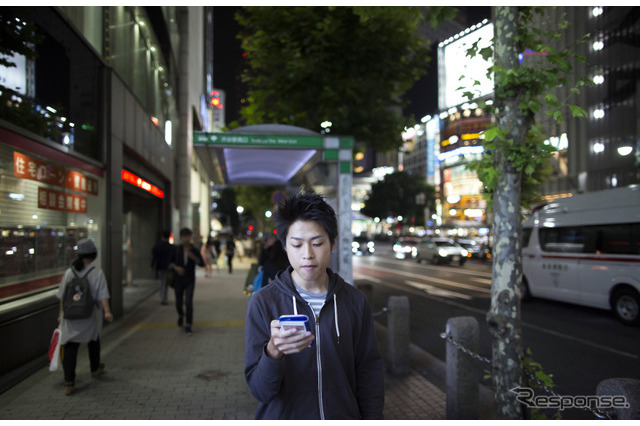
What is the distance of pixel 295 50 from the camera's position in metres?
11.6

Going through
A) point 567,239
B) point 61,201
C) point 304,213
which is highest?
point 61,201

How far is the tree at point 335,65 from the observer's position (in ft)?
37.6

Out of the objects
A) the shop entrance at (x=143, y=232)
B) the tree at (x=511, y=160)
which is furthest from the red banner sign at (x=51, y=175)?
the shop entrance at (x=143, y=232)

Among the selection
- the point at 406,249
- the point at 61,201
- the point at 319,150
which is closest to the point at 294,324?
the point at 319,150

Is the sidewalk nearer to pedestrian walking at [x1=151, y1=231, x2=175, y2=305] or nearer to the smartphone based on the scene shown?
the smartphone

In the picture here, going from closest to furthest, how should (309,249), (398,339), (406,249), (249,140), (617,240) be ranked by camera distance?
(309,249) < (398,339) < (249,140) < (617,240) < (406,249)

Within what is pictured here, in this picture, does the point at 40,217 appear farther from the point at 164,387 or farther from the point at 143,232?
the point at 143,232

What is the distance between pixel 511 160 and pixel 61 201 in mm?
7257

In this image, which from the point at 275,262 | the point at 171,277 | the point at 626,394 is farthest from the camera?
the point at 171,277

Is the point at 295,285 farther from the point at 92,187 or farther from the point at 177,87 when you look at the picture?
the point at 177,87

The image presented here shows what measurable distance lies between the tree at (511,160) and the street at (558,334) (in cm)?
195

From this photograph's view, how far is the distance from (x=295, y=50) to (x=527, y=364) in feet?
31.5

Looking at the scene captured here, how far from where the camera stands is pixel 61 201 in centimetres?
792

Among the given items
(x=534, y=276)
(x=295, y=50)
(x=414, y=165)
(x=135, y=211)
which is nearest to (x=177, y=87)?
(x=135, y=211)
